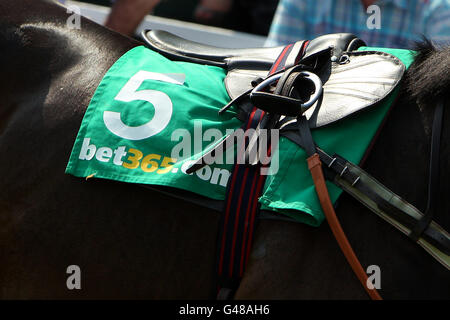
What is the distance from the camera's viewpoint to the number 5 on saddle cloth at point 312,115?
4.31ft

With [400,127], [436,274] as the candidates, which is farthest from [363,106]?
[436,274]

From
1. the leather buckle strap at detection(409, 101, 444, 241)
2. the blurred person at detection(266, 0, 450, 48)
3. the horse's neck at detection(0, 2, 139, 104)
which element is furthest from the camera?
the blurred person at detection(266, 0, 450, 48)

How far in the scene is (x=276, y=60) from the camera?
1.57 m

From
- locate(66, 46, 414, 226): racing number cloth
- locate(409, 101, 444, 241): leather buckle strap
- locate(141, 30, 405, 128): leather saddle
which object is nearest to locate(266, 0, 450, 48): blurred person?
locate(141, 30, 405, 128): leather saddle

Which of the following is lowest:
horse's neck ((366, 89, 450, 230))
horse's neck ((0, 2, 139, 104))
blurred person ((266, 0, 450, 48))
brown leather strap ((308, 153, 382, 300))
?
brown leather strap ((308, 153, 382, 300))

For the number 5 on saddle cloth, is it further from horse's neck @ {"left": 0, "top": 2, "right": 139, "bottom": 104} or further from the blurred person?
the blurred person

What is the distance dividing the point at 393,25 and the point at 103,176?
2187mm

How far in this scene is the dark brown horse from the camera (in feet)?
4.38

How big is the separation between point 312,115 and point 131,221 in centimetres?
56

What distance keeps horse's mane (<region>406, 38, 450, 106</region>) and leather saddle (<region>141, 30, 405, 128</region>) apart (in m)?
0.04

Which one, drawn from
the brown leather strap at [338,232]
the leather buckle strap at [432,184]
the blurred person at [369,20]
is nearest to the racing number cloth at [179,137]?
the brown leather strap at [338,232]

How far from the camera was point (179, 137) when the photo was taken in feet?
4.79

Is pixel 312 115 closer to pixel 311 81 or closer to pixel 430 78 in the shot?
pixel 311 81
